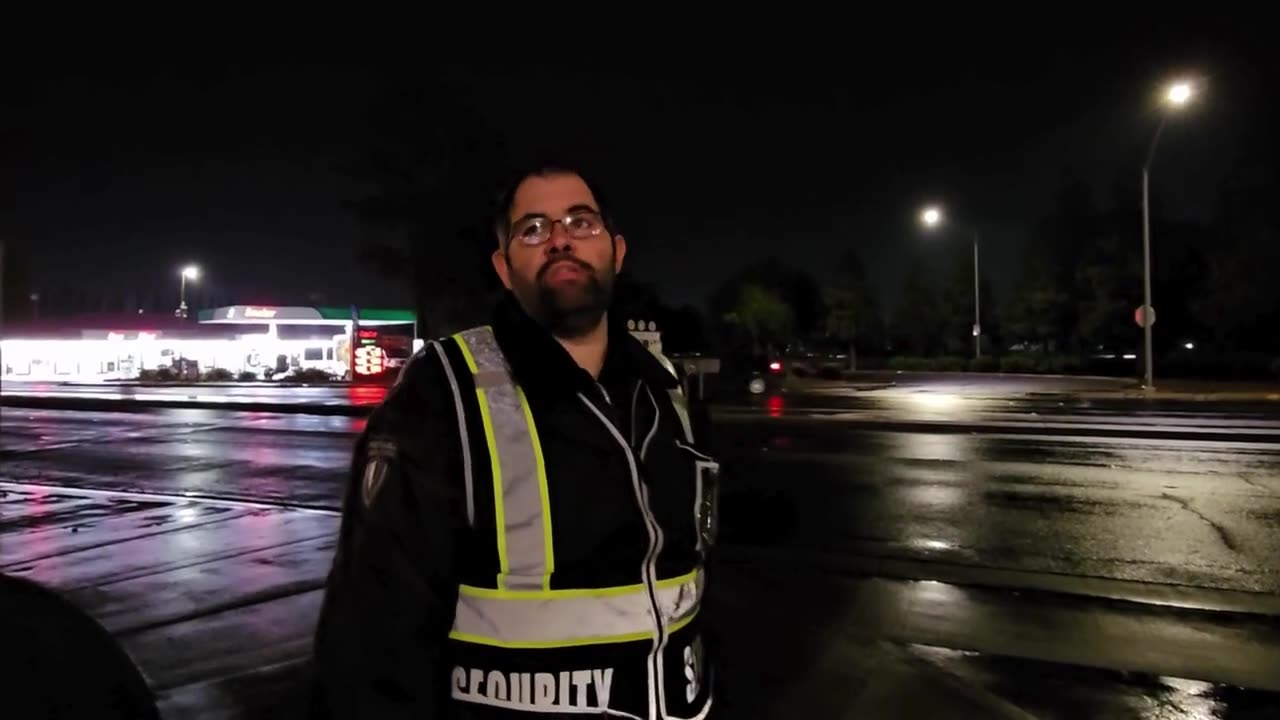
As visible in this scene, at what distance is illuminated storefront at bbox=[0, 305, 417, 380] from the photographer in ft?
192

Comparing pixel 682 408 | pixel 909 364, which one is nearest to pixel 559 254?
pixel 682 408

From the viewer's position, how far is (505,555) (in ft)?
6.10

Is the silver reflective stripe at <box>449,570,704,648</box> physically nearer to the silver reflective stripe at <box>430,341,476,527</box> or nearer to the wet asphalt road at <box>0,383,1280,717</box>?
the silver reflective stripe at <box>430,341,476,527</box>

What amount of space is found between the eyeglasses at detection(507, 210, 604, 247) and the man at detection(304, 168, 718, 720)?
0.21m

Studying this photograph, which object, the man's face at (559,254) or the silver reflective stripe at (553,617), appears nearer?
the silver reflective stripe at (553,617)

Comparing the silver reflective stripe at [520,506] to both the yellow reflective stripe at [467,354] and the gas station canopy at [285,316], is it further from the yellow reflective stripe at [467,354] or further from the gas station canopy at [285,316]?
the gas station canopy at [285,316]

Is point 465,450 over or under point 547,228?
under

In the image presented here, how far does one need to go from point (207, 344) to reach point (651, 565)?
204ft

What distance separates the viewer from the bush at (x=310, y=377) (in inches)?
1882

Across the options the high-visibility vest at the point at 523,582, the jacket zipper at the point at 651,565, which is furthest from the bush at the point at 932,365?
the high-visibility vest at the point at 523,582

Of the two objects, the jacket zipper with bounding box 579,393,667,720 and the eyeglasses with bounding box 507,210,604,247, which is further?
the eyeglasses with bounding box 507,210,604,247

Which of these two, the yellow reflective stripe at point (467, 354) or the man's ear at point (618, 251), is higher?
the man's ear at point (618, 251)

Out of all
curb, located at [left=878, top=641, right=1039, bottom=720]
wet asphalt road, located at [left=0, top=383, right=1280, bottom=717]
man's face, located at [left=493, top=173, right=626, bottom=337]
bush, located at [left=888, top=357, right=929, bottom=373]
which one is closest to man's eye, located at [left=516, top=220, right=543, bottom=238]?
man's face, located at [left=493, top=173, right=626, bottom=337]

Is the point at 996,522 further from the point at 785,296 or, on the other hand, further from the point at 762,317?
the point at 785,296
